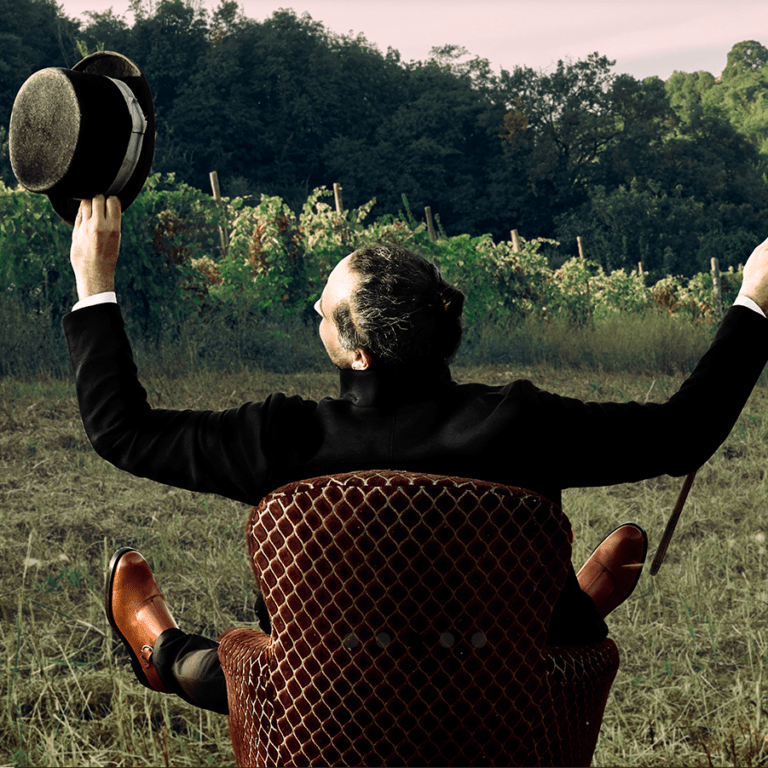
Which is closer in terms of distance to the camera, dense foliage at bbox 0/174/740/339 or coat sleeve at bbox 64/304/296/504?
coat sleeve at bbox 64/304/296/504

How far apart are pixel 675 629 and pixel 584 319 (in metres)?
8.29

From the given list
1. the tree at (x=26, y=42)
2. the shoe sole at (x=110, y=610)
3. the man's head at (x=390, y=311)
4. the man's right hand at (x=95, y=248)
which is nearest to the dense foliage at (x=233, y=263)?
the shoe sole at (x=110, y=610)

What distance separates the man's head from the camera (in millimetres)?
1479

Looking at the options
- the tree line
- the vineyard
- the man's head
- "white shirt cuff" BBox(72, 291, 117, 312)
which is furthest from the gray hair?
the tree line

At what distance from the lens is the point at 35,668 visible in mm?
2645

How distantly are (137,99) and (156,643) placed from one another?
131 cm

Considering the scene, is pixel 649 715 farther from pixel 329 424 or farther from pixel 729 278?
pixel 729 278

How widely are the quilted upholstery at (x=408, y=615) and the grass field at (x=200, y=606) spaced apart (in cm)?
38

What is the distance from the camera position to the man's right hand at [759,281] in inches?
62.9

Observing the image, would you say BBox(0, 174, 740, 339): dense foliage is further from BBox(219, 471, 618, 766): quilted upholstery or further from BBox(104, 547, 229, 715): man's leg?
BBox(219, 471, 618, 766): quilted upholstery

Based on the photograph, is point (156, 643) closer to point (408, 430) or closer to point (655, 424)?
point (408, 430)

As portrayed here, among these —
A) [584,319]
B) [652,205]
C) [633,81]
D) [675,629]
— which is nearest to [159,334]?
[584,319]

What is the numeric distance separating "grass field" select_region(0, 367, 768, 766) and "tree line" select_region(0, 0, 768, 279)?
2960 cm

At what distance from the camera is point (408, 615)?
132cm
